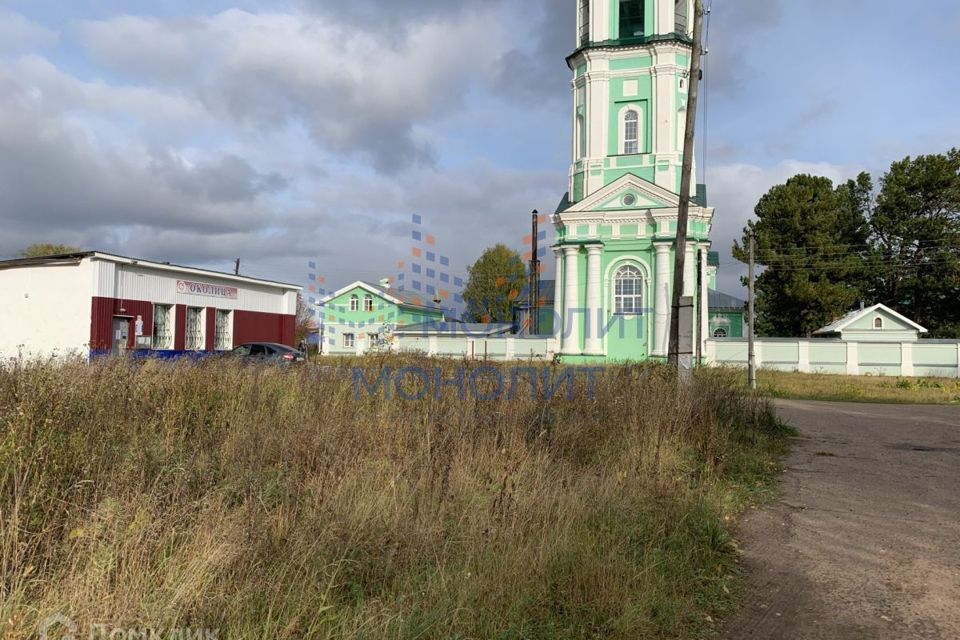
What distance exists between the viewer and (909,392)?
2311 centimetres

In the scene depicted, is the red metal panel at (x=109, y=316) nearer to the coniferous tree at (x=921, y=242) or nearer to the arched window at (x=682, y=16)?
the arched window at (x=682, y=16)

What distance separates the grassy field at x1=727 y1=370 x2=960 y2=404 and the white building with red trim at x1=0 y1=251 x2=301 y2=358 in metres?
20.9

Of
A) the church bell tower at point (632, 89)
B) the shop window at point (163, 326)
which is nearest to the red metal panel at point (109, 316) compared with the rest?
the shop window at point (163, 326)

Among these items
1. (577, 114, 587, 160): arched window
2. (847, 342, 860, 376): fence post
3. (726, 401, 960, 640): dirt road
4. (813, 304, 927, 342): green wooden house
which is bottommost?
(726, 401, 960, 640): dirt road

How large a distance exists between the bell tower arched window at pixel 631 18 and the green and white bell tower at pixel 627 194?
2.1 inches

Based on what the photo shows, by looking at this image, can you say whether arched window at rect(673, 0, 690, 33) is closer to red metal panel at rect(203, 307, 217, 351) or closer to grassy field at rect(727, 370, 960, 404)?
grassy field at rect(727, 370, 960, 404)

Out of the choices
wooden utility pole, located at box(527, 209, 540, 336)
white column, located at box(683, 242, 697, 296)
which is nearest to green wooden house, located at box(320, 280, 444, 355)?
wooden utility pole, located at box(527, 209, 540, 336)

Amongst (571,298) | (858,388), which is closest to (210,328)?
(571,298)

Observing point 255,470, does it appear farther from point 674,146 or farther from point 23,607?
point 674,146

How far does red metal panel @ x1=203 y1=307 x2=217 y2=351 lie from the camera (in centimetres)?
2800

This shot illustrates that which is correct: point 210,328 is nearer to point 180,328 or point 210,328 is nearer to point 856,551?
point 180,328

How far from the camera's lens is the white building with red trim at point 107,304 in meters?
22.6

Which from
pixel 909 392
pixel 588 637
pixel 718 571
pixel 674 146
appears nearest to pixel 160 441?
pixel 588 637

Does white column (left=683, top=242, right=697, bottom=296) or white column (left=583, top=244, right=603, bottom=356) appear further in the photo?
white column (left=583, top=244, right=603, bottom=356)
